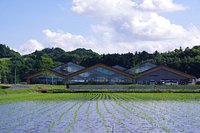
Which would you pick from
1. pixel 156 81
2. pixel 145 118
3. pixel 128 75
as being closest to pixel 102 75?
pixel 128 75

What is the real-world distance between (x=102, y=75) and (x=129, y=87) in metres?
16.8

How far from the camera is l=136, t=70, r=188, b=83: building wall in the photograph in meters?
69.4

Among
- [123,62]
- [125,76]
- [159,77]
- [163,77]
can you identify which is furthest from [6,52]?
[163,77]

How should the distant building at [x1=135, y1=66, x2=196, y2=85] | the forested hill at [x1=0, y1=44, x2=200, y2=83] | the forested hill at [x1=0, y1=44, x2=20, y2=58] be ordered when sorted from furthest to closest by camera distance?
the forested hill at [x1=0, y1=44, x2=20, y2=58]
the forested hill at [x1=0, y1=44, x2=200, y2=83]
the distant building at [x1=135, y1=66, x2=196, y2=85]

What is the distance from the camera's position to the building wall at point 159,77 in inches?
2734

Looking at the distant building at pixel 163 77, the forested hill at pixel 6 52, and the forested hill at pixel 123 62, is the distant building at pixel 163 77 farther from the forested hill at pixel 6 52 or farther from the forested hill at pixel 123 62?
the forested hill at pixel 6 52

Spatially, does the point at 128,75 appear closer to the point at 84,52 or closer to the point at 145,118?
the point at 145,118

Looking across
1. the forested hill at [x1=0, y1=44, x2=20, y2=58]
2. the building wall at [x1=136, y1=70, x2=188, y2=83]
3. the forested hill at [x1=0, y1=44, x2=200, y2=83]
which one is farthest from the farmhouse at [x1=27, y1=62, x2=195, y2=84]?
the forested hill at [x1=0, y1=44, x2=20, y2=58]

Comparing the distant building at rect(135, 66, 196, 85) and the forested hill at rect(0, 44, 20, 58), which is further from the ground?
the forested hill at rect(0, 44, 20, 58)

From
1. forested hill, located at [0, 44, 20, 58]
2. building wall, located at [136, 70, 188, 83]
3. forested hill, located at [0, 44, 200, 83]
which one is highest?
forested hill, located at [0, 44, 20, 58]

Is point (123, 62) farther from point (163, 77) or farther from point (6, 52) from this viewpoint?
point (6, 52)

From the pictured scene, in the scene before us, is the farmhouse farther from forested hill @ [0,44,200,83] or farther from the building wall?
forested hill @ [0,44,200,83]

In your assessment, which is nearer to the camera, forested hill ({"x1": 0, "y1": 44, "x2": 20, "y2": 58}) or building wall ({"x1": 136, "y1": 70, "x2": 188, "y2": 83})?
building wall ({"x1": 136, "y1": 70, "x2": 188, "y2": 83})

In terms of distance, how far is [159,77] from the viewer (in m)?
70.5
